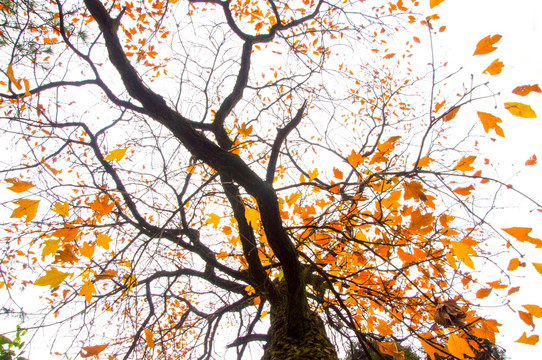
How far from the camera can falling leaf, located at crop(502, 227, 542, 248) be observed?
961 millimetres

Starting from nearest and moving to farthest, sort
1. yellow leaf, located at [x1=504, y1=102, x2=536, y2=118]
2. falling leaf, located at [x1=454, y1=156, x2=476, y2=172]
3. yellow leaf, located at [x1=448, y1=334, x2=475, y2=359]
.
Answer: yellow leaf, located at [x1=504, y1=102, x2=536, y2=118] → yellow leaf, located at [x1=448, y1=334, x2=475, y2=359] → falling leaf, located at [x1=454, y1=156, x2=476, y2=172]

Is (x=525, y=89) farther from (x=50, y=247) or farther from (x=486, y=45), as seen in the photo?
(x=50, y=247)

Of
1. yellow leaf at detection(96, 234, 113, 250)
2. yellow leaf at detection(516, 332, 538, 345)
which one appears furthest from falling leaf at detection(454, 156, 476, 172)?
yellow leaf at detection(96, 234, 113, 250)

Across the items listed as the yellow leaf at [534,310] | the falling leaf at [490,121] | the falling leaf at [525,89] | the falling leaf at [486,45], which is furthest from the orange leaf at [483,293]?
the falling leaf at [486,45]

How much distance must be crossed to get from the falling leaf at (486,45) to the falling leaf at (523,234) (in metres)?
0.67

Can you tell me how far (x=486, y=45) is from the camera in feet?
3.07

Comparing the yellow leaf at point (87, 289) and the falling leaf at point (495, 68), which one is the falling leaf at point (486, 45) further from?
the yellow leaf at point (87, 289)

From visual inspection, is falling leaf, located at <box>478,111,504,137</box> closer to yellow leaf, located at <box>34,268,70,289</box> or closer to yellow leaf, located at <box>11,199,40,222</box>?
yellow leaf, located at <box>34,268,70,289</box>

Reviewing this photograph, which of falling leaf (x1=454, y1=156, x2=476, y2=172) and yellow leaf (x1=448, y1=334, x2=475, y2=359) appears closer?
yellow leaf (x1=448, y1=334, x2=475, y2=359)

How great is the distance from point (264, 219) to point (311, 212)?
361 millimetres

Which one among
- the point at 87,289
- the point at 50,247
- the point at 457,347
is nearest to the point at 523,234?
the point at 457,347

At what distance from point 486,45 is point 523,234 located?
72 centimetres

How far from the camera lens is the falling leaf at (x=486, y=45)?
3.03ft

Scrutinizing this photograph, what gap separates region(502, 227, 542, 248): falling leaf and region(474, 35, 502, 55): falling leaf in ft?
2.19
